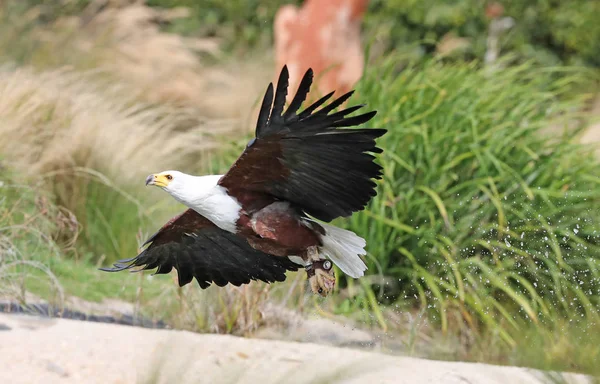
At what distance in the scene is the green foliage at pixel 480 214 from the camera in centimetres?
482

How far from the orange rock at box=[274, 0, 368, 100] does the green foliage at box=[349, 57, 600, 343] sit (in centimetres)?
236

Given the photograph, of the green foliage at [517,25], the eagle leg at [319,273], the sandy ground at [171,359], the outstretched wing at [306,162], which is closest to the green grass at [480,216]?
the sandy ground at [171,359]

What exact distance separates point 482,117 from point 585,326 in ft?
4.35

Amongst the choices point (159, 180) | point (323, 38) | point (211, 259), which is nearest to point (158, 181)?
point (159, 180)

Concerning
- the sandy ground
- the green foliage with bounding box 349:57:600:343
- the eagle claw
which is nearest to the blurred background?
the green foliage with bounding box 349:57:600:343

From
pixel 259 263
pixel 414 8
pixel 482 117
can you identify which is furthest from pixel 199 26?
pixel 259 263

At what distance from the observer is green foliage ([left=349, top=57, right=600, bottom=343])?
15.8 ft

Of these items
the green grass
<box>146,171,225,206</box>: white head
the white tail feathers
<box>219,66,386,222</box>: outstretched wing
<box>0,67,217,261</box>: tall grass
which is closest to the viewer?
<box>219,66,386,222</box>: outstretched wing

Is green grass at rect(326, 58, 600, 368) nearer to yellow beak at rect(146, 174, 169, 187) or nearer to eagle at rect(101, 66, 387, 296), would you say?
eagle at rect(101, 66, 387, 296)

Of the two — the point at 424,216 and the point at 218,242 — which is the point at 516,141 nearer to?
the point at 424,216

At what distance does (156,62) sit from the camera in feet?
26.1

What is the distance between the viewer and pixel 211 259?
3578 millimetres

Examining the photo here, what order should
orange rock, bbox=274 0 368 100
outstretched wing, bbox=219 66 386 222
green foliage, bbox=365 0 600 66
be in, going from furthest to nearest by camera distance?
green foliage, bbox=365 0 600 66, orange rock, bbox=274 0 368 100, outstretched wing, bbox=219 66 386 222

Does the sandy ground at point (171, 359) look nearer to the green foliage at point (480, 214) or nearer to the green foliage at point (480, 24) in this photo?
the green foliage at point (480, 214)
